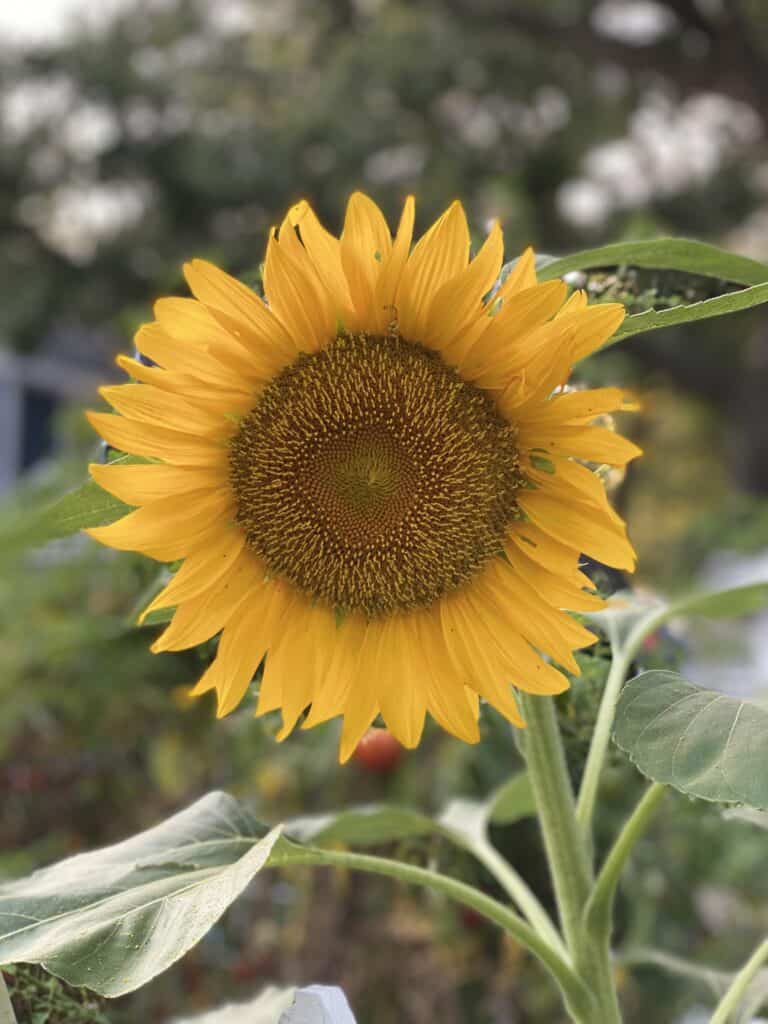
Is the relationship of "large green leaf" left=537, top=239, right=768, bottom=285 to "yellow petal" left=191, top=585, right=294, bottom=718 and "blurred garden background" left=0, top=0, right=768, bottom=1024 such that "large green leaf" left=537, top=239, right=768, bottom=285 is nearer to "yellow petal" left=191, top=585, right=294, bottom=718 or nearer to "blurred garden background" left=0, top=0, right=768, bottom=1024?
"yellow petal" left=191, top=585, right=294, bottom=718

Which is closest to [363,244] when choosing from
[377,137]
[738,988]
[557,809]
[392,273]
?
[392,273]

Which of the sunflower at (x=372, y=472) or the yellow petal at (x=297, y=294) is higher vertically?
the yellow petal at (x=297, y=294)

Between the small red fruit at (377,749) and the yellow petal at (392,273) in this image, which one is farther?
the small red fruit at (377,749)

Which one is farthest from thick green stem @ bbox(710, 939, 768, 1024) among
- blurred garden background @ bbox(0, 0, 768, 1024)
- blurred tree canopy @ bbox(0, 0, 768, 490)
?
blurred tree canopy @ bbox(0, 0, 768, 490)

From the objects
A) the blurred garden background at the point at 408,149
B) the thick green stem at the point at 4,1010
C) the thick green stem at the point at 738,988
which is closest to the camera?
the thick green stem at the point at 4,1010

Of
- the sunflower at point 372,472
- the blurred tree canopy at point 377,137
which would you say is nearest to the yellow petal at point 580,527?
the sunflower at point 372,472

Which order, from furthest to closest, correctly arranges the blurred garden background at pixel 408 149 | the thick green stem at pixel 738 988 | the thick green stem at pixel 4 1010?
the blurred garden background at pixel 408 149 < the thick green stem at pixel 738 988 < the thick green stem at pixel 4 1010

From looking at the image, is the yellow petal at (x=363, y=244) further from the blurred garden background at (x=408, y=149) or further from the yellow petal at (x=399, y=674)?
the blurred garden background at (x=408, y=149)
